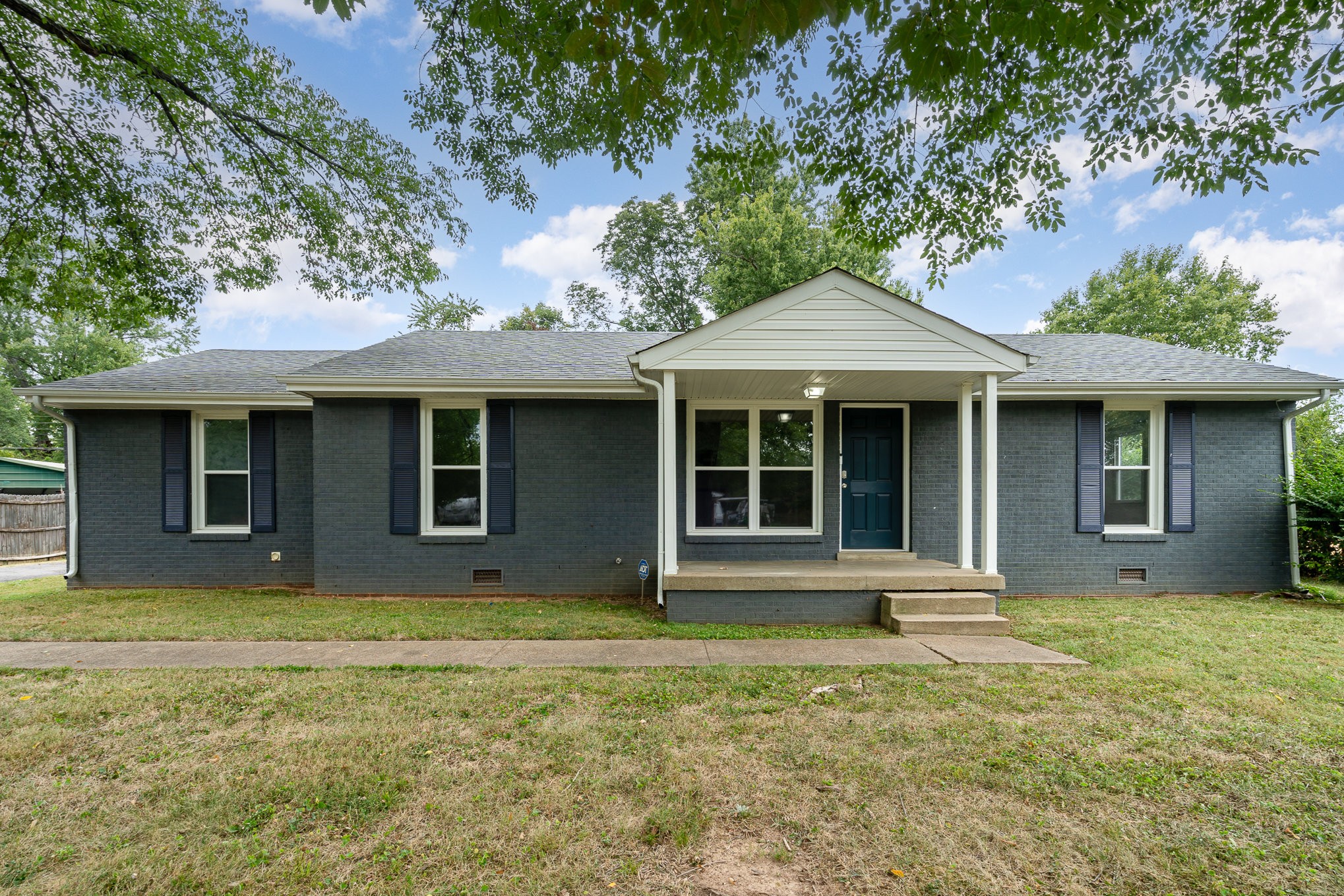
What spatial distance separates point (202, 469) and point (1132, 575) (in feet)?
43.7

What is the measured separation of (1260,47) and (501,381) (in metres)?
7.58

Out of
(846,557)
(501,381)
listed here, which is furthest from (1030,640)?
(501,381)

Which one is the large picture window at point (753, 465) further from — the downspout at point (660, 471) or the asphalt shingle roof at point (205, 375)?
the asphalt shingle roof at point (205, 375)

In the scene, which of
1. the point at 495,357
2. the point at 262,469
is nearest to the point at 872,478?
the point at 495,357

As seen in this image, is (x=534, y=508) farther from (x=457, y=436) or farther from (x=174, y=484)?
(x=174, y=484)

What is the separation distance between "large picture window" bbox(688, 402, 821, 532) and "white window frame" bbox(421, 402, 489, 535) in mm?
2841

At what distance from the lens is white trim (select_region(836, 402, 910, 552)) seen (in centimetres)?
777

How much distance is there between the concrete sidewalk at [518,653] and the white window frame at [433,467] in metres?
2.41

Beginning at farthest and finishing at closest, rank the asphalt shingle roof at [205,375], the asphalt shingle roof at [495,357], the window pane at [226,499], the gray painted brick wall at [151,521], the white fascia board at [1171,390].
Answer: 1. the window pane at [226,499]
2. the gray painted brick wall at [151,521]
3. the asphalt shingle roof at [205,375]
4. the asphalt shingle roof at [495,357]
5. the white fascia board at [1171,390]

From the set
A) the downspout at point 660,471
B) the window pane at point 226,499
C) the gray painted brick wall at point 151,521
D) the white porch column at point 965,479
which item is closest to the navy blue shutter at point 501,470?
the downspout at point 660,471

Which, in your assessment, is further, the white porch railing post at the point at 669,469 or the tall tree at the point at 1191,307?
the tall tree at the point at 1191,307

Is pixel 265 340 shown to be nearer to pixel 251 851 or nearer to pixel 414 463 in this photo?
pixel 414 463

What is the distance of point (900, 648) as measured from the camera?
5.14m

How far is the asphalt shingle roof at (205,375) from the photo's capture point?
777cm
